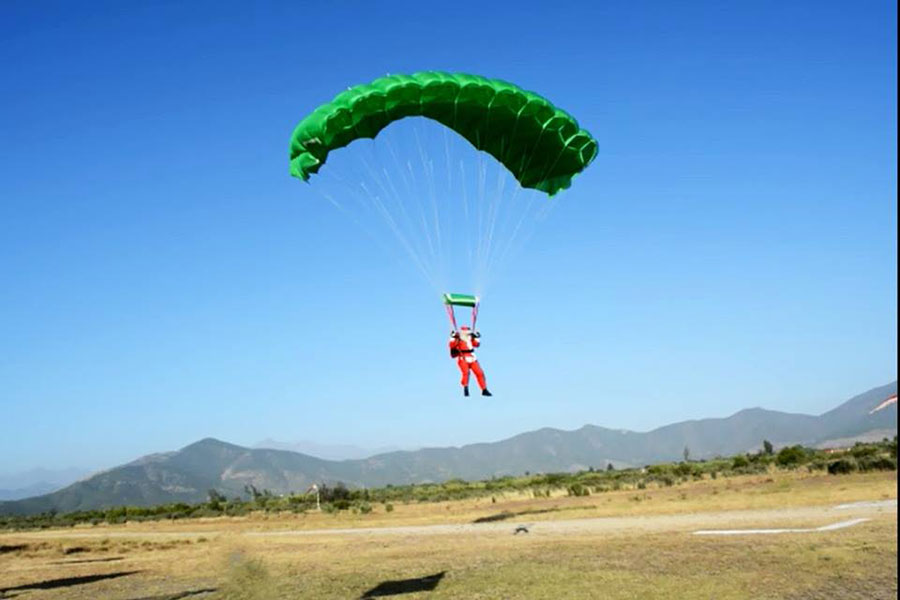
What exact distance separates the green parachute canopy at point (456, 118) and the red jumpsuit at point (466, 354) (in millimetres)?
5723

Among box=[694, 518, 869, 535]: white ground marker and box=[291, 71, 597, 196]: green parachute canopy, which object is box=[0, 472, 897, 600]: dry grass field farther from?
box=[291, 71, 597, 196]: green parachute canopy

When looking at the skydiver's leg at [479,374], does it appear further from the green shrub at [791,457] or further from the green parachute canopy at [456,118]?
the green shrub at [791,457]

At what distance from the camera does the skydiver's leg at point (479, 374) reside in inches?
721

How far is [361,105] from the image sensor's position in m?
17.9

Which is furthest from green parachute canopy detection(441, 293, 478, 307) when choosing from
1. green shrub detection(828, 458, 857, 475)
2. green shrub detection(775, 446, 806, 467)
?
green shrub detection(775, 446, 806, 467)

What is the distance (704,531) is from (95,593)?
16401 mm

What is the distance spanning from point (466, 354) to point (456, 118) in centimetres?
622

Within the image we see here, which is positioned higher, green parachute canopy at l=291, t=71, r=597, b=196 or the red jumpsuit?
green parachute canopy at l=291, t=71, r=597, b=196

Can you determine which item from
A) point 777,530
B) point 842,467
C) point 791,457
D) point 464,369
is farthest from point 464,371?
point 791,457

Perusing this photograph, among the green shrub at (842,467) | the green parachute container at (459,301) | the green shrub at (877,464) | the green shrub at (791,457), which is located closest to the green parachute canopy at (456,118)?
the green parachute container at (459,301)

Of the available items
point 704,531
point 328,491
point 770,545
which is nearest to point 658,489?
point 704,531

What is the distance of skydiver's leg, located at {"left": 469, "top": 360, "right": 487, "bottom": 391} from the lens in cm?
1831

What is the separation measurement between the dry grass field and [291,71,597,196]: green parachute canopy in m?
10.5

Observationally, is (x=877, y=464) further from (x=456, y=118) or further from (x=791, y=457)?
(x=456, y=118)
